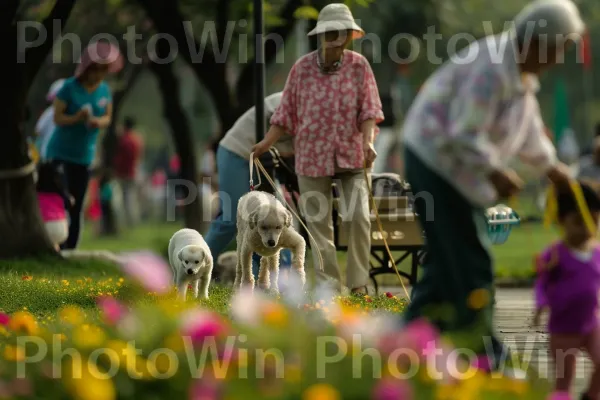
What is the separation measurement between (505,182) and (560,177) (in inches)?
11.6

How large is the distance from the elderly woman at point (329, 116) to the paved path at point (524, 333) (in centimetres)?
141

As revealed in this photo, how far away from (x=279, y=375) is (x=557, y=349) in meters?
1.85

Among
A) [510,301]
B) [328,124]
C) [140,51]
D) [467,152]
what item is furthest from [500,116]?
[140,51]

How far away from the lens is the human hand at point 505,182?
20.9 ft

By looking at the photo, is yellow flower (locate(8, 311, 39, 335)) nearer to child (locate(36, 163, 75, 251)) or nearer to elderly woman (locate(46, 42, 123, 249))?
elderly woman (locate(46, 42, 123, 249))

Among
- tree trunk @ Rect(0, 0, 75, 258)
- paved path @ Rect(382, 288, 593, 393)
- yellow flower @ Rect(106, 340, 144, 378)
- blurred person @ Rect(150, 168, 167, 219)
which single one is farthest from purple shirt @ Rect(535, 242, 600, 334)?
blurred person @ Rect(150, 168, 167, 219)

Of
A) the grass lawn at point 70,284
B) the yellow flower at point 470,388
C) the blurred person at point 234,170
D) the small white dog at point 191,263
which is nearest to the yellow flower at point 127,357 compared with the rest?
the yellow flower at point 470,388

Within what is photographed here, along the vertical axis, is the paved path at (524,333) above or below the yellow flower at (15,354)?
below

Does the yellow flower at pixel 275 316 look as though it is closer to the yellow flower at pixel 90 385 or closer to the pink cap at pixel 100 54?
the yellow flower at pixel 90 385

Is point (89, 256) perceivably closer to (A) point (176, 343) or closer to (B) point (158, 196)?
(A) point (176, 343)

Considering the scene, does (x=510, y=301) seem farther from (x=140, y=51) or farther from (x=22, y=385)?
(x=140, y=51)

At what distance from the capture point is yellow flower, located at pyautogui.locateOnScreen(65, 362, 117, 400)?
14.7 ft

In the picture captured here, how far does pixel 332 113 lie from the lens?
36.2 ft

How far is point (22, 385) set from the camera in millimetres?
5090
